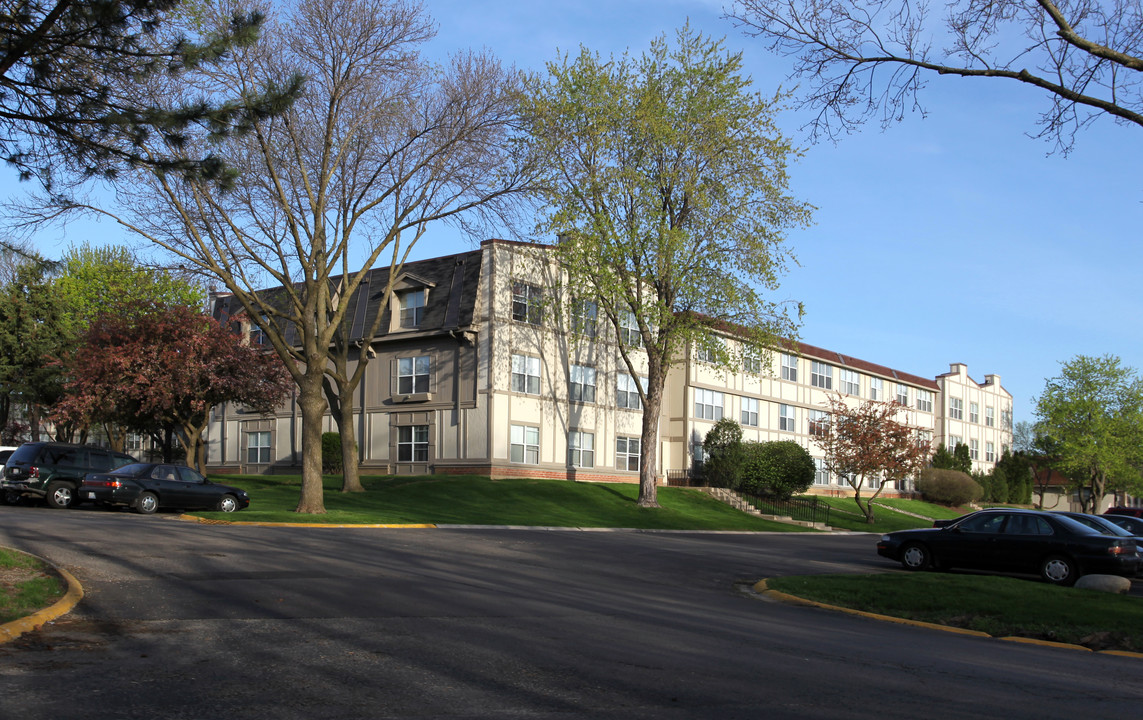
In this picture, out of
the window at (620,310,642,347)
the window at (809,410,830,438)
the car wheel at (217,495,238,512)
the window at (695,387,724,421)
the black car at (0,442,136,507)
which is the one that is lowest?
the car wheel at (217,495,238,512)

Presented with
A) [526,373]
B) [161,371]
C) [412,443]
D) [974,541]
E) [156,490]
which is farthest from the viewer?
[412,443]

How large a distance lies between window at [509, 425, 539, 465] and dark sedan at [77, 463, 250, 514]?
15.6 metres

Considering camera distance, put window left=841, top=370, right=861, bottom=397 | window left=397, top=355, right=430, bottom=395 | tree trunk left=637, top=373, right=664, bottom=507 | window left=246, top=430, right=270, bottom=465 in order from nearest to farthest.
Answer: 1. tree trunk left=637, top=373, right=664, bottom=507
2. window left=397, top=355, right=430, bottom=395
3. window left=246, top=430, right=270, bottom=465
4. window left=841, top=370, right=861, bottom=397

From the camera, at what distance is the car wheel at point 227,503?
89.2ft

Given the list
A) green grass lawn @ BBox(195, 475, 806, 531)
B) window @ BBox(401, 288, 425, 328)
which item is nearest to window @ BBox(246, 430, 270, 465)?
green grass lawn @ BBox(195, 475, 806, 531)

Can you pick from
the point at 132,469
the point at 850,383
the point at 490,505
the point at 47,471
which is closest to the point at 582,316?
the point at 490,505

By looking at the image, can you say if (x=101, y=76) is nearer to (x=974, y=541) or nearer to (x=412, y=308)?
(x=974, y=541)

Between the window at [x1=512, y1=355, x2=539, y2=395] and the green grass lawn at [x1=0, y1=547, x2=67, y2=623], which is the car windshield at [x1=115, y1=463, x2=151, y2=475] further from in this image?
the window at [x1=512, y1=355, x2=539, y2=395]

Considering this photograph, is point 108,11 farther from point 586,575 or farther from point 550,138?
point 550,138

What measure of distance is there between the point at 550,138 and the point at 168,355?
1607 cm

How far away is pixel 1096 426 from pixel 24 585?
76129 millimetres

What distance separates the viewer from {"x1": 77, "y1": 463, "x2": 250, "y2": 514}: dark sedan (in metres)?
→ 25.8

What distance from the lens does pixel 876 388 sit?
67.3m

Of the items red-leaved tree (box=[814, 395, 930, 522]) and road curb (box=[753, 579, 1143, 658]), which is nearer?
road curb (box=[753, 579, 1143, 658])
